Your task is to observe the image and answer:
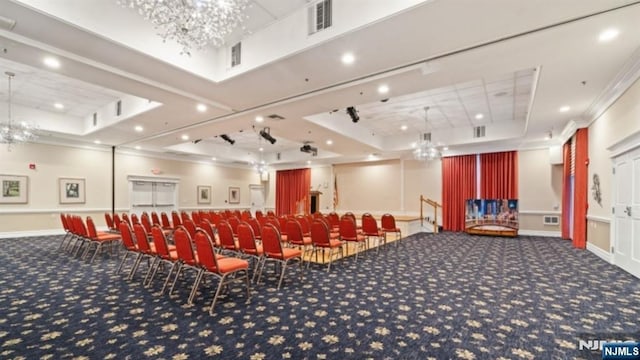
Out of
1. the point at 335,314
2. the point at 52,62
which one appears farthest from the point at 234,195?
the point at 335,314

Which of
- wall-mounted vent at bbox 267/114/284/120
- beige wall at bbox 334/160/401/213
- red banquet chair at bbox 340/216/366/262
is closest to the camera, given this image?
red banquet chair at bbox 340/216/366/262

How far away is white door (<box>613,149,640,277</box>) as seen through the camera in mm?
4684

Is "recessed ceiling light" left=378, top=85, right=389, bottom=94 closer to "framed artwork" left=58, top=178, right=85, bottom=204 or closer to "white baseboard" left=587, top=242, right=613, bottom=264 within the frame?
"white baseboard" left=587, top=242, right=613, bottom=264

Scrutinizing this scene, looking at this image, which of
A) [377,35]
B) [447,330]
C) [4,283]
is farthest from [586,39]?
[4,283]

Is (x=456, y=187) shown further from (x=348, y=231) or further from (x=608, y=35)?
(x=608, y=35)

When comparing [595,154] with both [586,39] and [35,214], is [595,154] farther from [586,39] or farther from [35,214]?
[35,214]

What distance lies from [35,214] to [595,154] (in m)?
16.0

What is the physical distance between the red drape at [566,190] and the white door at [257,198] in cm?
1405

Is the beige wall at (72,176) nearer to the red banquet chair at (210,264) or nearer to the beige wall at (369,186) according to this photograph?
the beige wall at (369,186)

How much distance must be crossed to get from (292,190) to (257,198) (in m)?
2.36

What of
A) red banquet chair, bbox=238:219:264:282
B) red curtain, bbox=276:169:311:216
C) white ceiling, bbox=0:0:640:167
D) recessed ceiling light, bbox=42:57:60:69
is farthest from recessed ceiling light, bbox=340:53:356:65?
red curtain, bbox=276:169:311:216

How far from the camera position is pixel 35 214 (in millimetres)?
9438

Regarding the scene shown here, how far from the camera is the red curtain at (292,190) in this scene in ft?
52.3

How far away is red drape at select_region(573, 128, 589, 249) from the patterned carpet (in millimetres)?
2197
